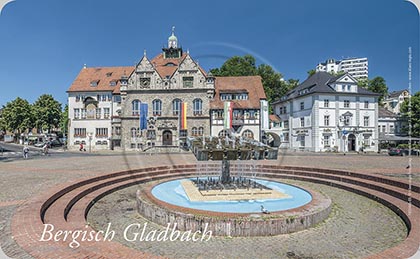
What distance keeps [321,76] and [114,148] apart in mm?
44459

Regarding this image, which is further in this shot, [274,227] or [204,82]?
[204,82]

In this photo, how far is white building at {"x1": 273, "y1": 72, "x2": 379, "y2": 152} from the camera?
48.2 m

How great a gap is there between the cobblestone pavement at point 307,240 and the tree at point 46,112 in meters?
77.8

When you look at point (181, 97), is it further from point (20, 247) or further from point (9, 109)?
point (9, 109)

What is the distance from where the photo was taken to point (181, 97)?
4872 cm

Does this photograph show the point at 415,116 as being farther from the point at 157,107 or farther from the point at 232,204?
the point at 232,204

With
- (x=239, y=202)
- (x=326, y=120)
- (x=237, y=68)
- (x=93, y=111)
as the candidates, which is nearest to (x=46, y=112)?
(x=93, y=111)

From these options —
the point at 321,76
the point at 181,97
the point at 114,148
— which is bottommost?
the point at 114,148

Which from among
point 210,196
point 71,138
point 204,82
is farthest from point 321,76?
point 71,138

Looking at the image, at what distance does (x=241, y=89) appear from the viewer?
164 ft

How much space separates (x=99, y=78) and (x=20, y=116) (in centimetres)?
3531

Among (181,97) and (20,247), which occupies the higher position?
(181,97)

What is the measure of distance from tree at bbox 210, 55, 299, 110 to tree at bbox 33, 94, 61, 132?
1903 inches

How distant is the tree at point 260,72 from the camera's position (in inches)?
2881
